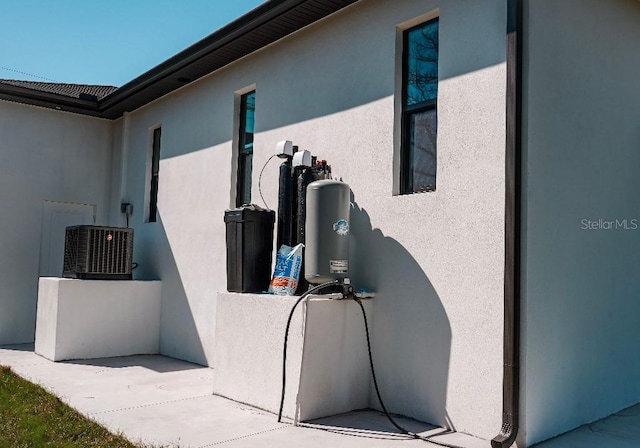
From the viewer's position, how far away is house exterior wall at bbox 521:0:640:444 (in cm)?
418

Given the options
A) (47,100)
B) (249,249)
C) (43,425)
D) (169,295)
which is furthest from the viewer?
(47,100)

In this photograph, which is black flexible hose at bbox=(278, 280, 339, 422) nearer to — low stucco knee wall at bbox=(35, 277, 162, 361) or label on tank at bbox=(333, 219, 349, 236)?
label on tank at bbox=(333, 219, 349, 236)

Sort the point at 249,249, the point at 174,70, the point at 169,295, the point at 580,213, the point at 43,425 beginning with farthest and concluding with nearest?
1. the point at 169,295
2. the point at 174,70
3. the point at 249,249
4. the point at 580,213
5. the point at 43,425

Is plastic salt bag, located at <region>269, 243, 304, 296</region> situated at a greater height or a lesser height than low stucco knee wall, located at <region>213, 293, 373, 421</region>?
greater

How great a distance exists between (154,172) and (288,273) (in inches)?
177

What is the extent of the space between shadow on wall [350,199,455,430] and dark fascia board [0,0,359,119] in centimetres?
203

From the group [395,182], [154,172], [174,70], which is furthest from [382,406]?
[154,172]

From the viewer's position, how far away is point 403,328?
4902 millimetres

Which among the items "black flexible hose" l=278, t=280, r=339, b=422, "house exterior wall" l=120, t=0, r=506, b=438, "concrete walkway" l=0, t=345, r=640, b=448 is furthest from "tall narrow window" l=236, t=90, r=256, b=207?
"black flexible hose" l=278, t=280, r=339, b=422

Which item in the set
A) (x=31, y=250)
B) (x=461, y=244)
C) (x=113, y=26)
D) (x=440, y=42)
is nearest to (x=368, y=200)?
(x=461, y=244)

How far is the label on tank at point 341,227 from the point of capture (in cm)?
496

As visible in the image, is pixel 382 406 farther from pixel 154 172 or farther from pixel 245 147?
pixel 154 172

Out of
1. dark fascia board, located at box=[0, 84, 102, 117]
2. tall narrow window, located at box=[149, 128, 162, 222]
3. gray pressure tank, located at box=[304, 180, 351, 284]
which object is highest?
dark fascia board, located at box=[0, 84, 102, 117]

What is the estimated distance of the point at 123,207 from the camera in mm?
9211
